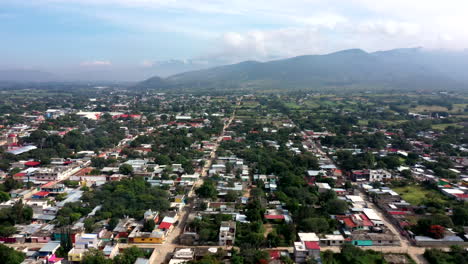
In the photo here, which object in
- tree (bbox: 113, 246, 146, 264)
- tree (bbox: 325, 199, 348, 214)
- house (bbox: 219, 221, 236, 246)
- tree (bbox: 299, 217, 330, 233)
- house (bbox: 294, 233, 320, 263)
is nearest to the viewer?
tree (bbox: 113, 246, 146, 264)

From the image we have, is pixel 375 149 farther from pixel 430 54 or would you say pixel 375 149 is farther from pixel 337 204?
pixel 430 54

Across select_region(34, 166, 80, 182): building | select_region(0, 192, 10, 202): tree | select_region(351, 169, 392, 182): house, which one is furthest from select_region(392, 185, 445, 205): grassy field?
select_region(0, 192, 10, 202): tree

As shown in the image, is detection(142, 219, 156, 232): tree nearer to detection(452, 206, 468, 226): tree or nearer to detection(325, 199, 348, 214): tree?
detection(325, 199, 348, 214): tree

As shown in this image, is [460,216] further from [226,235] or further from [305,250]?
[226,235]

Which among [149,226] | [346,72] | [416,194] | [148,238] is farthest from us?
[346,72]

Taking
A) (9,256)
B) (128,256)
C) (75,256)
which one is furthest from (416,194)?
(9,256)

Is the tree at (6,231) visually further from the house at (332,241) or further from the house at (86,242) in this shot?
the house at (332,241)

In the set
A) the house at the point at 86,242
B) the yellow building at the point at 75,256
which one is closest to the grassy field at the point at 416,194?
the house at the point at 86,242
